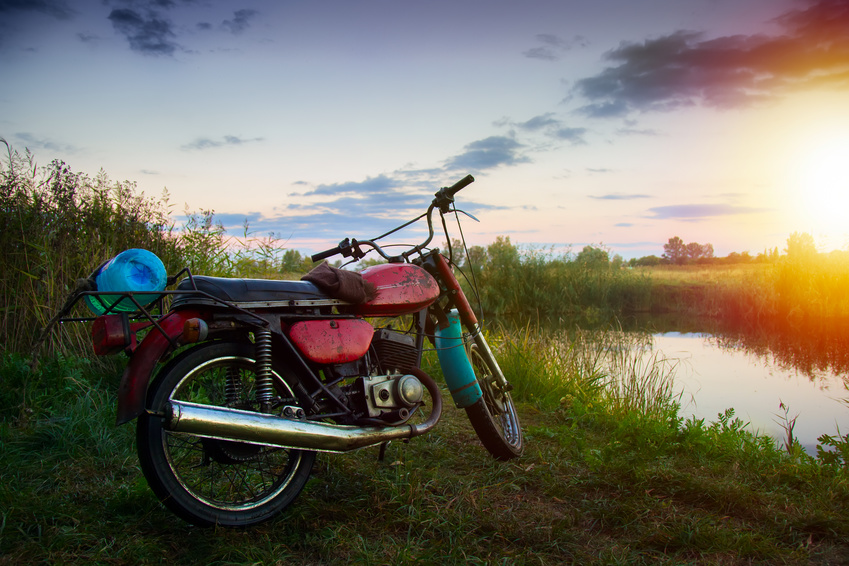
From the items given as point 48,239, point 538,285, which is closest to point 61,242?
point 48,239

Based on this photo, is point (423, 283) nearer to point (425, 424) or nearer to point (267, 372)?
point (425, 424)

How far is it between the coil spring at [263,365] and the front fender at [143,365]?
0.29 meters

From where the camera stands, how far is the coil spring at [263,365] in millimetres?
2291

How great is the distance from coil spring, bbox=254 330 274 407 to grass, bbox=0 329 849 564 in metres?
0.57

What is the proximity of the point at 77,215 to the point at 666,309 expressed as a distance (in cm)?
1415

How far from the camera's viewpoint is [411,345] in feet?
9.67

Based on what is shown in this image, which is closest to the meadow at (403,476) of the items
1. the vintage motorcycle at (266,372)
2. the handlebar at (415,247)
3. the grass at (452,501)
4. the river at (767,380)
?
the grass at (452,501)

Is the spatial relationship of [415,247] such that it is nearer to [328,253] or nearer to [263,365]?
[328,253]

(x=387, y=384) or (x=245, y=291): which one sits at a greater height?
(x=245, y=291)

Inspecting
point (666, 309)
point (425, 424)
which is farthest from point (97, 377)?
point (666, 309)

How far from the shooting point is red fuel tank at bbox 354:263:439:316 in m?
2.75

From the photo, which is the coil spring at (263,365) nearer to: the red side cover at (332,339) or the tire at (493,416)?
the red side cover at (332,339)

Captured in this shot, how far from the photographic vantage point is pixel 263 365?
2.30 metres

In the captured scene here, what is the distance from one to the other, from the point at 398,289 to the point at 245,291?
795 mm
